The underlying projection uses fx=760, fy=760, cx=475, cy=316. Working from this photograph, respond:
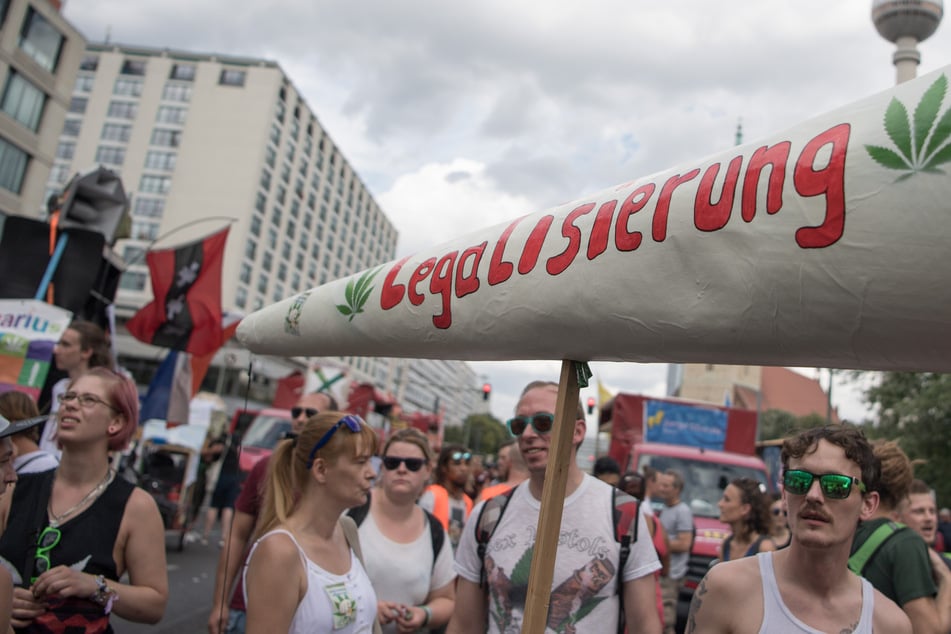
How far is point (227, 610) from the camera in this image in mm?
3547

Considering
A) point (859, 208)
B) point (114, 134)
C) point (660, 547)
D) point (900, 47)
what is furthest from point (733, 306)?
point (114, 134)

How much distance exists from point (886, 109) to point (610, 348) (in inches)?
30.7

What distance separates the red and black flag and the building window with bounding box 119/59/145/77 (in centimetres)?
6656

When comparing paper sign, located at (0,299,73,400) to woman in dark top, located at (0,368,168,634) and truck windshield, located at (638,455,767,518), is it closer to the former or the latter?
woman in dark top, located at (0,368,168,634)

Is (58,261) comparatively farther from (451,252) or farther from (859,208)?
(859,208)

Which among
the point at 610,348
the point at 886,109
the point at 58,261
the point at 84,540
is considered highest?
the point at 58,261

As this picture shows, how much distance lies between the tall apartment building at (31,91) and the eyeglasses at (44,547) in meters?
29.2

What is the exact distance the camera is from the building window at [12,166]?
89.7 feet

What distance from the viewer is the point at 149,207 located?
63.2 m

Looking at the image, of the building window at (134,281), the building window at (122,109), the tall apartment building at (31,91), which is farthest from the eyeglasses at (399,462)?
the building window at (122,109)

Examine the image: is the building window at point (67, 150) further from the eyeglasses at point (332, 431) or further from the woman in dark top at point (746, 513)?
the eyeglasses at point (332, 431)

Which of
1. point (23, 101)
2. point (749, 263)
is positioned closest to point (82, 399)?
point (749, 263)

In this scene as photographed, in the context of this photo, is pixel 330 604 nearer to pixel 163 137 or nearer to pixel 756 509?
pixel 756 509

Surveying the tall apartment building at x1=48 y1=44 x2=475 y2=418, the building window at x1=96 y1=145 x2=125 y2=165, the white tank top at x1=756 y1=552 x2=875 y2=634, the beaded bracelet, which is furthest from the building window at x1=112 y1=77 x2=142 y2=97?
the white tank top at x1=756 y1=552 x2=875 y2=634
